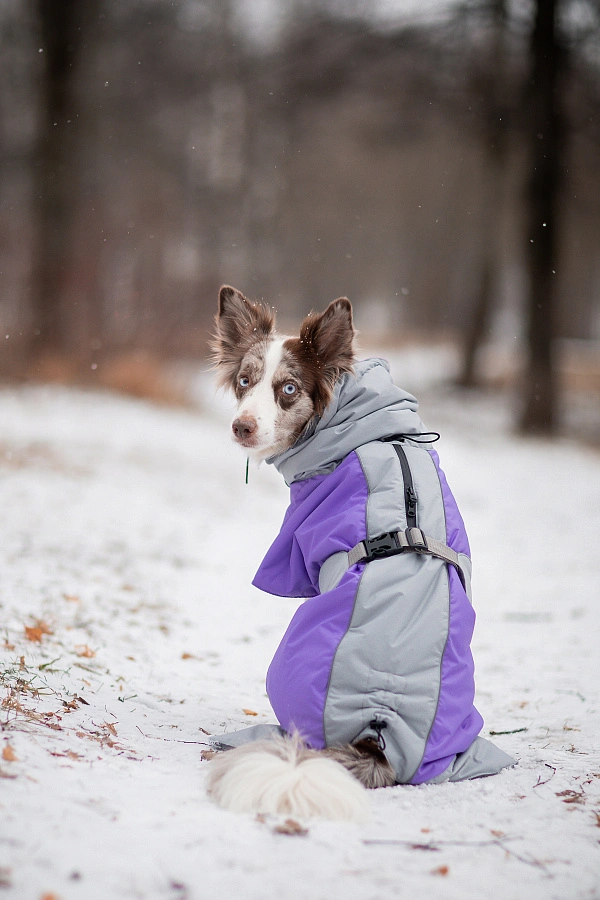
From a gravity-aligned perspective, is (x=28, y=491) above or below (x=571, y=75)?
below

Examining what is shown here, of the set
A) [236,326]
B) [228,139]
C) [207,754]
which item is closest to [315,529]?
[207,754]

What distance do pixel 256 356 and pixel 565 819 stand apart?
248cm

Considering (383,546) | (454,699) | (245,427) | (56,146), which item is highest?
(56,146)

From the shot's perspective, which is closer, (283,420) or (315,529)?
(315,529)

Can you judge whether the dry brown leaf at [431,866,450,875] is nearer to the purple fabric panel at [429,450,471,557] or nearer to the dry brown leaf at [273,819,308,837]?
the dry brown leaf at [273,819,308,837]

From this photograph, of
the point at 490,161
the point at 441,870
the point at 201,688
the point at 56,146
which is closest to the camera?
the point at 441,870

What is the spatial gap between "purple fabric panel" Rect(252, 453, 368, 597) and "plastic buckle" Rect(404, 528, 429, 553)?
19 centimetres

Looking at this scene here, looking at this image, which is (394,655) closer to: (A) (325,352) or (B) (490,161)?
(A) (325,352)

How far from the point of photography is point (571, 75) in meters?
13.7

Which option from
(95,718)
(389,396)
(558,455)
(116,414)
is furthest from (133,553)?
(558,455)

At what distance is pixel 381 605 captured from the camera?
316 centimetres

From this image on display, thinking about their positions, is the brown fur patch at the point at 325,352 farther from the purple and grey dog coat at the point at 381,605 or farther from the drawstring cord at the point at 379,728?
the drawstring cord at the point at 379,728

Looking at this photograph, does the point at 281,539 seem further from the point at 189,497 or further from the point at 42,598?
the point at 189,497

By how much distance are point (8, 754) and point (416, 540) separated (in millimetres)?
1754
